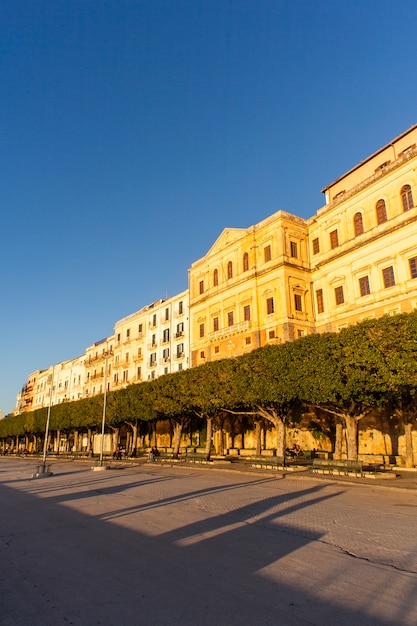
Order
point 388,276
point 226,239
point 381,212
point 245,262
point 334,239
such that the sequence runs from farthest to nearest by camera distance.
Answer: point 226,239 < point 245,262 < point 334,239 < point 381,212 < point 388,276

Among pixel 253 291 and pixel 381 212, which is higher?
pixel 381 212

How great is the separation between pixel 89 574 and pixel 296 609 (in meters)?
3.28

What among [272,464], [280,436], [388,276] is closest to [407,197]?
[388,276]

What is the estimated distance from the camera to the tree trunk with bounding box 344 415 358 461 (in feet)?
74.5

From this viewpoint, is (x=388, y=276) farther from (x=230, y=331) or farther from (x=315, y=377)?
(x=230, y=331)

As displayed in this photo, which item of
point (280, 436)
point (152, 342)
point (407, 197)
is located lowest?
point (280, 436)

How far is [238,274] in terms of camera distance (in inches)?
1758

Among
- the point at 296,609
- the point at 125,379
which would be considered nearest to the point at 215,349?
the point at 125,379

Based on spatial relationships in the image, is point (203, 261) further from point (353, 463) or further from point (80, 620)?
point (80, 620)

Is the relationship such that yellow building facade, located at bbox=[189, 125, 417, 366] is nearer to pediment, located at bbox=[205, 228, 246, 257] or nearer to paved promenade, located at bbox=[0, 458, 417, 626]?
pediment, located at bbox=[205, 228, 246, 257]

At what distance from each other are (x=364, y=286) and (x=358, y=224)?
537cm

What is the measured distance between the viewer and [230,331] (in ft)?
143

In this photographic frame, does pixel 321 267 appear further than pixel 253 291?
No

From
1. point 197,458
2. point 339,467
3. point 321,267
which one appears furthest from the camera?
point 321,267
